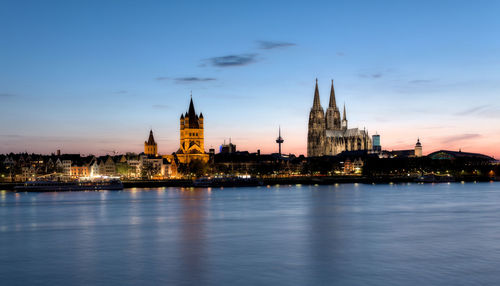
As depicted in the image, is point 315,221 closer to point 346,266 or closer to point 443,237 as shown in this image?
point 443,237

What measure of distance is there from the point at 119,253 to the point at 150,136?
16260 cm

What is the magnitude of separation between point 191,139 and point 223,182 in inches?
1637

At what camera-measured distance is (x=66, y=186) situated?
365ft

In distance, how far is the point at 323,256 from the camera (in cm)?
2825

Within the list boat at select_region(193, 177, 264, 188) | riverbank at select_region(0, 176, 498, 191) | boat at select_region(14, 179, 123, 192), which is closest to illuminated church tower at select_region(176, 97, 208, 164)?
riverbank at select_region(0, 176, 498, 191)

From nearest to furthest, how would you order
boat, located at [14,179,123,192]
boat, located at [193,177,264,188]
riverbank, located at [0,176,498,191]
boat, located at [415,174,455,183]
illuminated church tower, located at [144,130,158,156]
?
1. boat, located at [14,179,123,192]
2. riverbank, located at [0,176,498,191]
3. boat, located at [193,177,264,188]
4. boat, located at [415,174,455,183]
5. illuminated church tower, located at [144,130,158,156]

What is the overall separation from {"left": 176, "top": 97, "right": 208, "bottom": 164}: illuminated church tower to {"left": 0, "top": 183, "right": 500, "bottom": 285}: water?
111 m

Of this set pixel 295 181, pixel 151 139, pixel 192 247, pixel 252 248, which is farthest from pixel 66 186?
pixel 252 248

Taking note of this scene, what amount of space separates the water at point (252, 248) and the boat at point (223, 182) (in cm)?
7015

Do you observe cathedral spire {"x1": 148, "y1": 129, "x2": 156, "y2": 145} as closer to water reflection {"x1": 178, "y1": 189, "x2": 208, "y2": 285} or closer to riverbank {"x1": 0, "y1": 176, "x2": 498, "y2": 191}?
riverbank {"x1": 0, "y1": 176, "x2": 498, "y2": 191}

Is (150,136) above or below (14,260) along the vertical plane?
above

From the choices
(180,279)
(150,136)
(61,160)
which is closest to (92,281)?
(180,279)

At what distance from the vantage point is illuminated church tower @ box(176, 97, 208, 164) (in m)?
164

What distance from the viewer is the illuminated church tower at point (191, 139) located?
16350 centimetres
